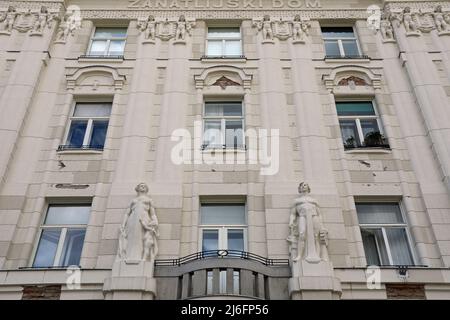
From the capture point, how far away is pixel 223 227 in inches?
422

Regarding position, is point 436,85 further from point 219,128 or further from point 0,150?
point 0,150

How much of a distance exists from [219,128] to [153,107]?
2034mm

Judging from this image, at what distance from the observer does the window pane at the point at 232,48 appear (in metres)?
14.8

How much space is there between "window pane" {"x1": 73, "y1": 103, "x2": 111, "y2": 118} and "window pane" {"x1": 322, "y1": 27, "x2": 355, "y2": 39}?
7.91 meters

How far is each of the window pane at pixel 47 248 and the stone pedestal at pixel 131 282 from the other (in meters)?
2.03

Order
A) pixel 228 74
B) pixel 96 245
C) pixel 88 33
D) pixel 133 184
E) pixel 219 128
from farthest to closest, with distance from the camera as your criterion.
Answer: pixel 88 33 < pixel 228 74 < pixel 219 128 < pixel 133 184 < pixel 96 245

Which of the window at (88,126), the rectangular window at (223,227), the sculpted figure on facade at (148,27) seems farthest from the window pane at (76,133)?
the rectangular window at (223,227)

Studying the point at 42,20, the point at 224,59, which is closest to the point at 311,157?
the point at 224,59

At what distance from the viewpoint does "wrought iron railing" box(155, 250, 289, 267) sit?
9.71 meters

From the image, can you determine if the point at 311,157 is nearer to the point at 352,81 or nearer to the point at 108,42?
the point at 352,81

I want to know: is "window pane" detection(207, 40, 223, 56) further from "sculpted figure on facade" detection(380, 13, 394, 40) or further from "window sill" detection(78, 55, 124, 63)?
"sculpted figure on facade" detection(380, 13, 394, 40)

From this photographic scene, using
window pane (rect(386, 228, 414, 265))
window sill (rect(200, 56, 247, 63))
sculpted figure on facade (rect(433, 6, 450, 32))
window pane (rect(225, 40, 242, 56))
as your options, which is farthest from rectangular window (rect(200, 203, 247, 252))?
sculpted figure on facade (rect(433, 6, 450, 32))

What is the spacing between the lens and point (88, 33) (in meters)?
15.1

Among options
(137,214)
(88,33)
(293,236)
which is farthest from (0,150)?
(293,236)
